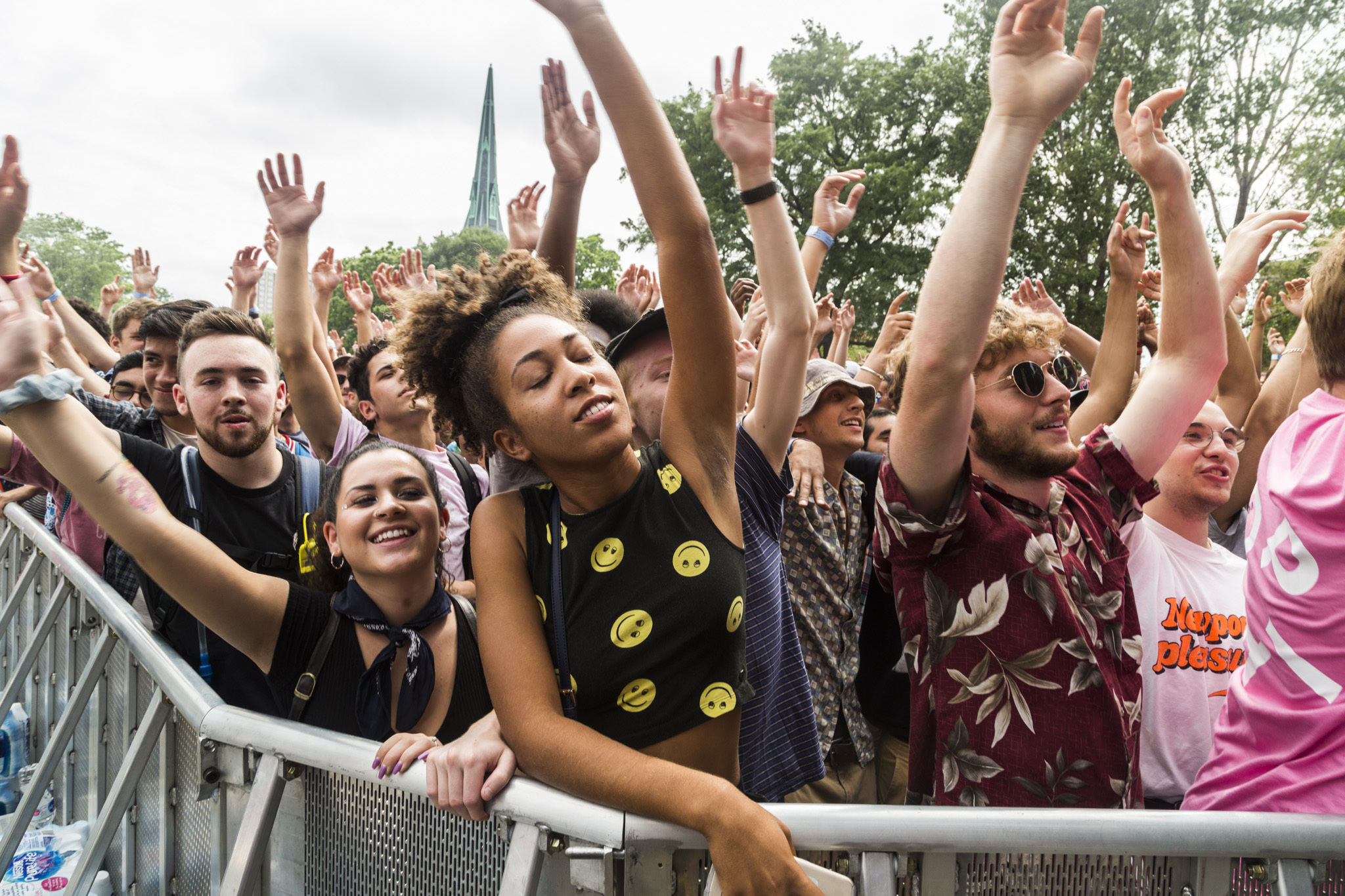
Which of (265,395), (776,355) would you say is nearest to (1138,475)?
(776,355)

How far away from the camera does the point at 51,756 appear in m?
3.01

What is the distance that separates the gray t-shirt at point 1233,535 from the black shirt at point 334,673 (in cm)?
318

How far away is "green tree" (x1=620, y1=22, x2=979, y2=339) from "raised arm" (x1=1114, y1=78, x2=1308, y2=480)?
63.0 ft

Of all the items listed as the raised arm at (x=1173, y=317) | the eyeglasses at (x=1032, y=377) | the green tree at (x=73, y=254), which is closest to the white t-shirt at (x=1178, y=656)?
the raised arm at (x=1173, y=317)

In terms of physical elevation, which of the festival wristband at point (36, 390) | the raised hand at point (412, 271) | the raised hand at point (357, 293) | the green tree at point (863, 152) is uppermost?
the green tree at point (863, 152)

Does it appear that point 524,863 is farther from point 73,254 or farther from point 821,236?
point 73,254

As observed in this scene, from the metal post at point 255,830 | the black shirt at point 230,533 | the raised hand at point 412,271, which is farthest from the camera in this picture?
the raised hand at point 412,271

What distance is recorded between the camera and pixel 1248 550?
1.83 meters

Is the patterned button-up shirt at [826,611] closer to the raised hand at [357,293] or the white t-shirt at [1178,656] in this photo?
the white t-shirt at [1178,656]

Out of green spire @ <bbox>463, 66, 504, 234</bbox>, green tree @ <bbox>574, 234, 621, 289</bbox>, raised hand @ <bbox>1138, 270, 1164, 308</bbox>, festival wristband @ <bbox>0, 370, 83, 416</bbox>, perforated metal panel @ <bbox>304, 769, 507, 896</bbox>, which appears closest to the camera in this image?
perforated metal panel @ <bbox>304, 769, 507, 896</bbox>

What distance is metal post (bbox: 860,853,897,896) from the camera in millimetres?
1269

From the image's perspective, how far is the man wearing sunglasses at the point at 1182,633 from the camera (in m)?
2.34

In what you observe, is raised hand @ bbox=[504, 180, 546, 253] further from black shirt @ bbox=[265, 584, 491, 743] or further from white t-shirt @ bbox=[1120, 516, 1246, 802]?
white t-shirt @ bbox=[1120, 516, 1246, 802]

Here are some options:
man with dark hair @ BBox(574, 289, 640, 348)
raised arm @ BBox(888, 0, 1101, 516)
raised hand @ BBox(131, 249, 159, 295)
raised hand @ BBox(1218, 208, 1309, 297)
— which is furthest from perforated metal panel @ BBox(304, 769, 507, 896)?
raised hand @ BBox(131, 249, 159, 295)
